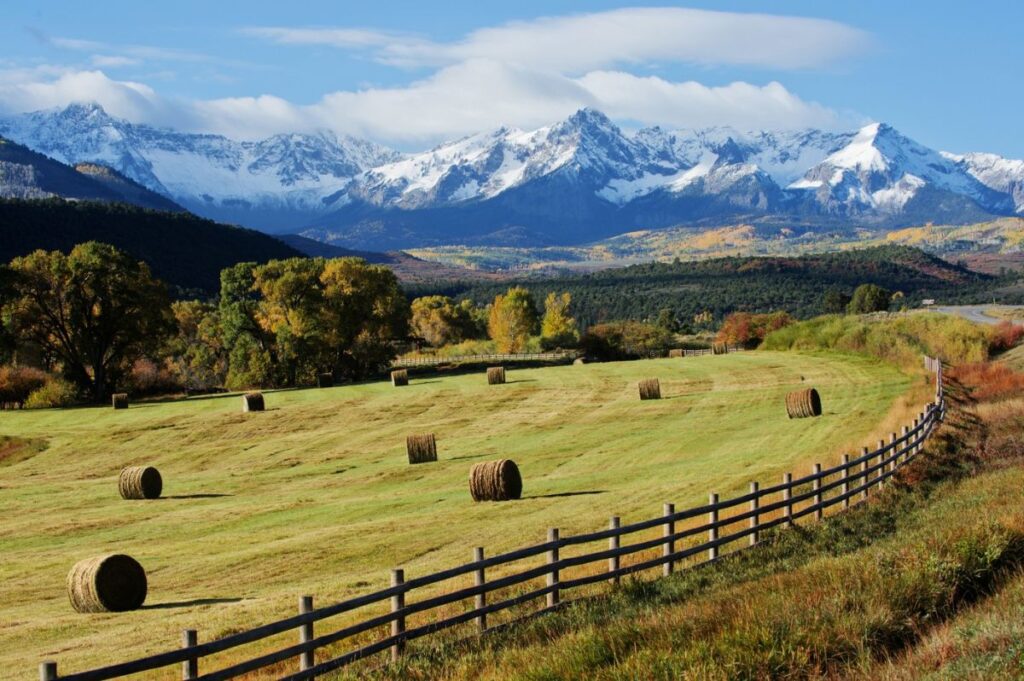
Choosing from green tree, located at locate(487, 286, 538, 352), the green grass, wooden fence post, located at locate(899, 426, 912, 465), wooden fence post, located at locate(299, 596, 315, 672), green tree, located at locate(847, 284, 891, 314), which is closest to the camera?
the green grass

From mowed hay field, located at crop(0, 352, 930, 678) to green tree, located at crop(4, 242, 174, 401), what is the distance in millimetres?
8381

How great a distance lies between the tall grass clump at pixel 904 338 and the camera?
7212cm

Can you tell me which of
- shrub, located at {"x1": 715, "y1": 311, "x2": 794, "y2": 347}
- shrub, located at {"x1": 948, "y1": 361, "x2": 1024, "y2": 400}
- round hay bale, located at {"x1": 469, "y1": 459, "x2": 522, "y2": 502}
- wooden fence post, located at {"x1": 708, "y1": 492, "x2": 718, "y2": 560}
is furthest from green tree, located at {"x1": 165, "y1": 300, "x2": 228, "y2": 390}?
wooden fence post, located at {"x1": 708, "y1": 492, "x2": 718, "y2": 560}

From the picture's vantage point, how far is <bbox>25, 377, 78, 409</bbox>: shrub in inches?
2928

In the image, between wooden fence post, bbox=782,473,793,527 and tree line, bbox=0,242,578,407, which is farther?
tree line, bbox=0,242,578,407

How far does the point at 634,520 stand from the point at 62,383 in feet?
188

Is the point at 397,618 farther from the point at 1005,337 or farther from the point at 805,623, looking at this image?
the point at 1005,337

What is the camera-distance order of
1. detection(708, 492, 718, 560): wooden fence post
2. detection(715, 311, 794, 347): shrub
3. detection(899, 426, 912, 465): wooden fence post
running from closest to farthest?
1. detection(708, 492, 718, 560): wooden fence post
2. detection(899, 426, 912, 465): wooden fence post
3. detection(715, 311, 794, 347): shrub

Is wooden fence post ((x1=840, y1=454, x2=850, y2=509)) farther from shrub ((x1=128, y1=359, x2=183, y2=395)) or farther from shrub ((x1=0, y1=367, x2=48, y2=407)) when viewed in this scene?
shrub ((x1=128, y1=359, x2=183, y2=395))

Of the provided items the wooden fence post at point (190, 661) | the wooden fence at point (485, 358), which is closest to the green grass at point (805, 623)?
the wooden fence post at point (190, 661)

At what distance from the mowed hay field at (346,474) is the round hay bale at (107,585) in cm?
32

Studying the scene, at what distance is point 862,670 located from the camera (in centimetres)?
1251

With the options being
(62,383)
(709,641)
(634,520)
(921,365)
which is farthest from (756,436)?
(62,383)

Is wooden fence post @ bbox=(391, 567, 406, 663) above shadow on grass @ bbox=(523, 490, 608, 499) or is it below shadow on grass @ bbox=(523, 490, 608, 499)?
above
